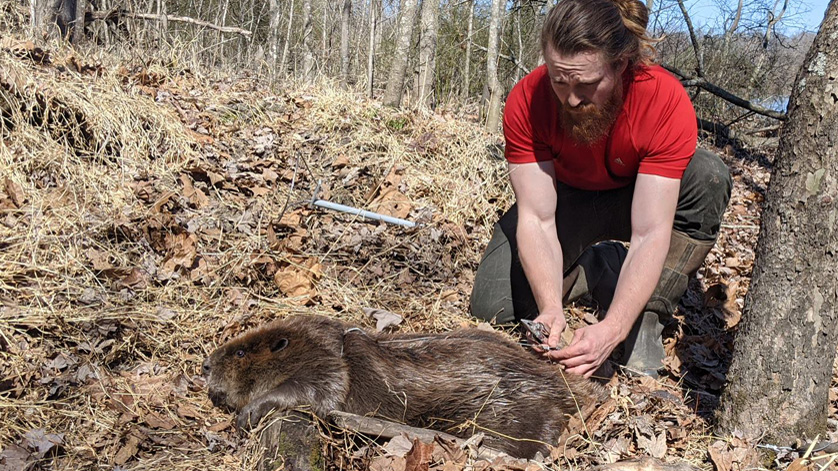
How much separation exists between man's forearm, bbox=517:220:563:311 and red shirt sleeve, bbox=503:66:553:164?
1.40 ft

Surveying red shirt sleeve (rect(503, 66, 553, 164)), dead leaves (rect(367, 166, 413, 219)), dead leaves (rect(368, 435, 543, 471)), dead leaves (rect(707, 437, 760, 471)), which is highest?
red shirt sleeve (rect(503, 66, 553, 164))

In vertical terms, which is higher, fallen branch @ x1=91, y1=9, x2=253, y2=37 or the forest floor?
fallen branch @ x1=91, y1=9, x2=253, y2=37

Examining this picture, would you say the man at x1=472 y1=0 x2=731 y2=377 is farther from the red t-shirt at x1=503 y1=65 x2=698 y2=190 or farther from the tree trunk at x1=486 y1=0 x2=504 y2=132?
the tree trunk at x1=486 y1=0 x2=504 y2=132

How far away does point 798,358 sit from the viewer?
9.94ft

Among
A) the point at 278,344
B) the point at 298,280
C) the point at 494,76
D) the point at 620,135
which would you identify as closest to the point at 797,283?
the point at 620,135

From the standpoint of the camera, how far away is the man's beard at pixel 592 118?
358cm

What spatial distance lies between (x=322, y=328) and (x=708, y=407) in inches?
88.6

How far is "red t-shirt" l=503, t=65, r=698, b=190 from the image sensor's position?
3.73 m

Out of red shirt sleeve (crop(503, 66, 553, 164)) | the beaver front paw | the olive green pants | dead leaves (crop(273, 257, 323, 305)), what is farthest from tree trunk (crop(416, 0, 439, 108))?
the beaver front paw

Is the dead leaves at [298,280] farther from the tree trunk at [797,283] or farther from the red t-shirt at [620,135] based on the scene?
the tree trunk at [797,283]

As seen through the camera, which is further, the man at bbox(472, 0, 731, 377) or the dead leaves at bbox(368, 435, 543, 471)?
the man at bbox(472, 0, 731, 377)

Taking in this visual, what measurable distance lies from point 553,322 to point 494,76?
5.61 meters

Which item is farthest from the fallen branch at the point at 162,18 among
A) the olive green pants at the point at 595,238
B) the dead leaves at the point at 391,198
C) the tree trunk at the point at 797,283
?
the tree trunk at the point at 797,283

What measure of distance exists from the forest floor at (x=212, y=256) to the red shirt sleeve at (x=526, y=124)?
127 centimetres
